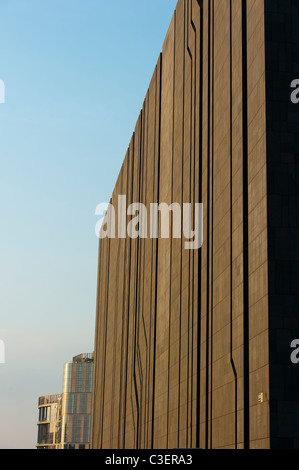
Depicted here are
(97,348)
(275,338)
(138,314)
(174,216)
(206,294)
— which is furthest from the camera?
(97,348)

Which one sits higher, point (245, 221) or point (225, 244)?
point (245, 221)

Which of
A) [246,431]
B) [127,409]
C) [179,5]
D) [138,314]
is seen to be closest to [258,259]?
[246,431]

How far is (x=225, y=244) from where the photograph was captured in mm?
43812

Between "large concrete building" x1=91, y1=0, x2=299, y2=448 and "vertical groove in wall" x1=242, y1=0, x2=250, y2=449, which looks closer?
"large concrete building" x1=91, y1=0, x2=299, y2=448

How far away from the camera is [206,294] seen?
159 ft

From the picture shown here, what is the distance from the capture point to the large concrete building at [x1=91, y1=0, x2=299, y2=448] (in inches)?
1425

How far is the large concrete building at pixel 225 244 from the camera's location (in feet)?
119

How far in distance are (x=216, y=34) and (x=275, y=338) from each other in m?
24.5

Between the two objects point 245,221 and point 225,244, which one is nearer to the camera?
point 245,221

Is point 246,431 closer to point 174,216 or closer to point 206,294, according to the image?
point 206,294

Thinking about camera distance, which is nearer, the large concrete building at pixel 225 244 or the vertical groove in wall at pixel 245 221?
the large concrete building at pixel 225 244

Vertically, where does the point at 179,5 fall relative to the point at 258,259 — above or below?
above
